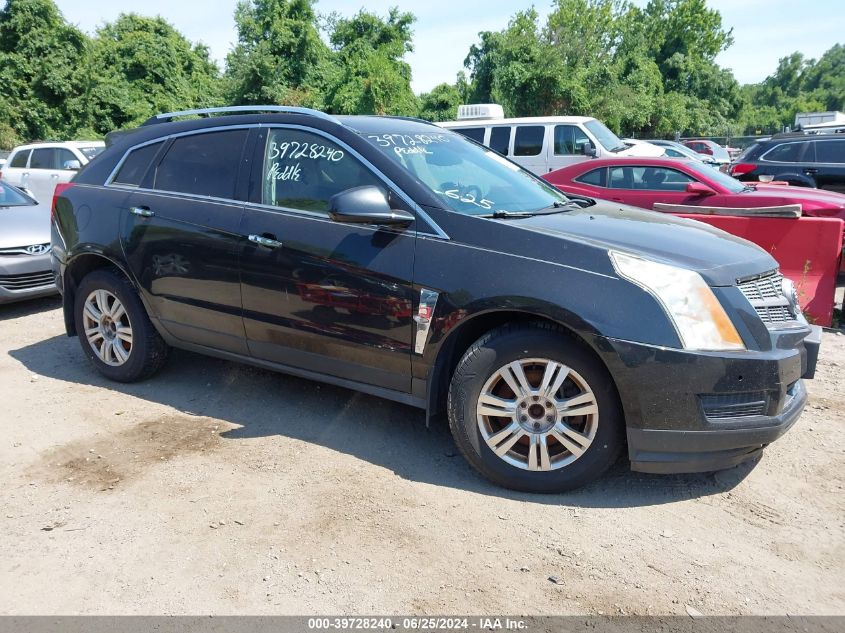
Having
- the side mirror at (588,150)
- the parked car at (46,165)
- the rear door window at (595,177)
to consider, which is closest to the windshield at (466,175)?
the rear door window at (595,177)

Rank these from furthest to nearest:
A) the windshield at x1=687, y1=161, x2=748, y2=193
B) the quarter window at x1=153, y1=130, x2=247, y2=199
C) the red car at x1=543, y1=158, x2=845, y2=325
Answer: the windshield at x1=687, y1=161, x2=748, y2=193, the red car at x1=543, y1=158, x2=845, y2=325, the quarter window at x1=153, y1=130, x2=247, y2=199

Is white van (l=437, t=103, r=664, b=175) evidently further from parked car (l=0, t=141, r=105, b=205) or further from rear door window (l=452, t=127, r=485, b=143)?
parked car (l=0, t=141, r=105, b=205)

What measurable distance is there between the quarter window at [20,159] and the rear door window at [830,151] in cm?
1492

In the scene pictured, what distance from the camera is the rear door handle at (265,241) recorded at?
3984 mm

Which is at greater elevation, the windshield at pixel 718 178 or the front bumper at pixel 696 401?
the windshield at pixel 718 178

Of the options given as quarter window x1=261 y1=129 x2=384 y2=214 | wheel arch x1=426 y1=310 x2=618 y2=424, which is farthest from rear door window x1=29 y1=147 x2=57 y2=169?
wheel arch x1=426 y1=310 x2=618 y2=424

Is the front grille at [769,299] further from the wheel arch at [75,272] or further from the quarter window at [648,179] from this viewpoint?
the quarter window at [648,179]

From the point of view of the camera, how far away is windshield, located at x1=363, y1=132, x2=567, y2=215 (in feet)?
12.6

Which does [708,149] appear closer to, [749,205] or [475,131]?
[475,131]

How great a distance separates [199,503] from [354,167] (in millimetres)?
1917

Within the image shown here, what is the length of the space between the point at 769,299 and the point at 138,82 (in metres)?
35.4

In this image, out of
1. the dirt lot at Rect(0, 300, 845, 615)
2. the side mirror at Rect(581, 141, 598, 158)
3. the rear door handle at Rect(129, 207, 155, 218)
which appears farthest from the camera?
the side mirror at Rect(581, 141, 598, 158)

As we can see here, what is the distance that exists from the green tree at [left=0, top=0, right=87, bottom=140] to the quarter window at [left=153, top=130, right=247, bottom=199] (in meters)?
29.8

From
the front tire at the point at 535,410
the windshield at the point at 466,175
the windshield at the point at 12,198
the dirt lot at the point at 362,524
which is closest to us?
the dirt lot at the point at 362,524
